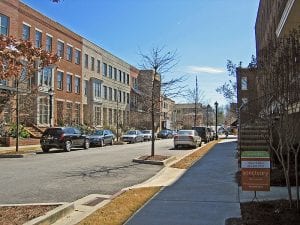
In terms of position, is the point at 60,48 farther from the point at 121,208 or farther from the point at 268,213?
the point at 268,213

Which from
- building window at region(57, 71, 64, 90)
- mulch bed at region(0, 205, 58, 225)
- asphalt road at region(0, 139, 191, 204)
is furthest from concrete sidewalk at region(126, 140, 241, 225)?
building window at region(57, 71, 64, 90)

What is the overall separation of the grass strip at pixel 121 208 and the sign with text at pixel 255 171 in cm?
218

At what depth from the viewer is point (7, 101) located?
2630cm

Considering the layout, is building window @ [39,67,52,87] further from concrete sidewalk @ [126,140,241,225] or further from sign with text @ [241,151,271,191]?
sign with text @ [241,151,271,191]

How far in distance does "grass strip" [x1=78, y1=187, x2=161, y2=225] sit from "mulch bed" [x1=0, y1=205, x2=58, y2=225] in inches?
36.5

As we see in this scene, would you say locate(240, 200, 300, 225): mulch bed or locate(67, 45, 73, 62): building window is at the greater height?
locate(67, 45, 73, 62): building window

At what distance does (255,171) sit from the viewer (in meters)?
8.59

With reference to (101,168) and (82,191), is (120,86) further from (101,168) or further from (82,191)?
(82,191)

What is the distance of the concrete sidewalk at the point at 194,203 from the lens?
7.87 m

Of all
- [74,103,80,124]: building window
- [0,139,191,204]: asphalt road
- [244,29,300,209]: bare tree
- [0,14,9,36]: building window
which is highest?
[0,14,9,36]: building window

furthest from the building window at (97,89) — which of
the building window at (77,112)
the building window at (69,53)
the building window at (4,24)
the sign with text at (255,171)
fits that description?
the sign with text at (255,171)

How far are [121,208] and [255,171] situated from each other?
268 centimetres

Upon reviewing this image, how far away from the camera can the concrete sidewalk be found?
7871 mm

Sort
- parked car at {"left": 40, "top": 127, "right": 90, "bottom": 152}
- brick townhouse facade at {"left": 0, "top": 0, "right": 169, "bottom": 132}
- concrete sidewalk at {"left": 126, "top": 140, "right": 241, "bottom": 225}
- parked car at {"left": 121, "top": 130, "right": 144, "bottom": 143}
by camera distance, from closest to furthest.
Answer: concrete sidewalk at {"left": 126, "top": 140, "right": 241, "bottom": 225}, parked car at {"left": 40, "top": 127, "right": 90, "bottom": 152}, brick townhouse facade at {"left": 0, "top": 0, "right": 169, "bottom": 132}, parked car at {"left": 121, "top": 130, "right": 144, "bottom": 143}
